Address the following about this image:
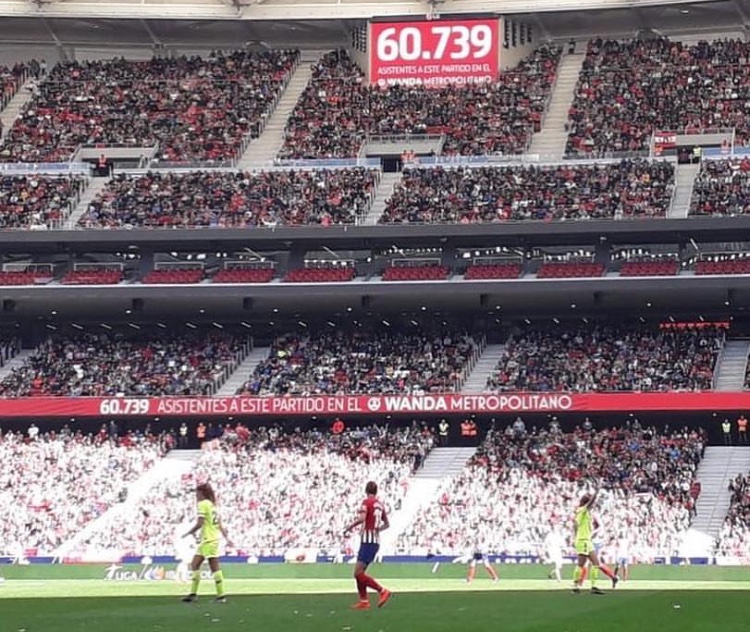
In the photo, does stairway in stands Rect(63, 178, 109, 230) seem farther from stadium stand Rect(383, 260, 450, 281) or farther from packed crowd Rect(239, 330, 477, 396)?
stadium stand Rect(383, 260, 450, 281)

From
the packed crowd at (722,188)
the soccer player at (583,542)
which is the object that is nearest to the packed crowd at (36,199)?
the packed crowd at (722,188)

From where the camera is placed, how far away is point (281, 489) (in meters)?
53.9

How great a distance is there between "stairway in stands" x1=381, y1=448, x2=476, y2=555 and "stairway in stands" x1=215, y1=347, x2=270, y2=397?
9.01 meters

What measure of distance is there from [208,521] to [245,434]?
3538 centimetres

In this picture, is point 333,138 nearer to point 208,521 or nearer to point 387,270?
point 387,270

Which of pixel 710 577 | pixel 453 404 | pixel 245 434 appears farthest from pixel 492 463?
pixel 710 577

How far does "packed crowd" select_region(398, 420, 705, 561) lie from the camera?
49.2 metres

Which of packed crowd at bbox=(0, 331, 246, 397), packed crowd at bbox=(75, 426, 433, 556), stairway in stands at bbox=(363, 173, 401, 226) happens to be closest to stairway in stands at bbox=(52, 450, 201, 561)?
packed crowd at bbox=(75, 426, 433, 556)

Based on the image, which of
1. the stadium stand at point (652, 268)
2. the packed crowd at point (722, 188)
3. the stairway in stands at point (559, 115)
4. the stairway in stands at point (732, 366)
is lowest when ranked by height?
the stairway in stands at point (732, 366)

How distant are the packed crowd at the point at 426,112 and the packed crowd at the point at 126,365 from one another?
10550mm

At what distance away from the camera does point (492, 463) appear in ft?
183

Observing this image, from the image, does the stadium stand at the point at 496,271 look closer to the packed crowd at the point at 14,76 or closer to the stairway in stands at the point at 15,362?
the stairway in stands at the point at 15,362

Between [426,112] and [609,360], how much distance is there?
725 inches

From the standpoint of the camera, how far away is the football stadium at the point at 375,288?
169ft
